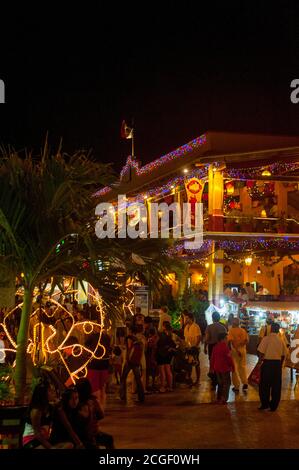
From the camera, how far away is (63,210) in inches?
307

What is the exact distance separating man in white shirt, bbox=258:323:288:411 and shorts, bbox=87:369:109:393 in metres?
2.85

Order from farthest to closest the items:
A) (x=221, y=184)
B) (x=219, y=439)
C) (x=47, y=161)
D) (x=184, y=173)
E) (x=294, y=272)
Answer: (x=294, y=272)
(x=184, y=173)
(x=221, y=184)
(x=219, y=439)
(x=47, y=161)

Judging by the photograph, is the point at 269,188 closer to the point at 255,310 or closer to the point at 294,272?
the point at 294,272

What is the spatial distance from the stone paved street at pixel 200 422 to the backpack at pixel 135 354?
0.78 meters

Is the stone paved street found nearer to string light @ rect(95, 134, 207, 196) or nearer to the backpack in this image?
the backpack

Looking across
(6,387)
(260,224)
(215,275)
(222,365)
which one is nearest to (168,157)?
(260,224)

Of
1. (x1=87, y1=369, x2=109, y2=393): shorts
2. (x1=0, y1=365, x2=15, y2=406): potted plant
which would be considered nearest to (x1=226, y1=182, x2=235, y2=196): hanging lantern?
(x1=87, y1=369, x2=109, y2=393): shorts

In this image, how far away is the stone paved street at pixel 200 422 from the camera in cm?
920

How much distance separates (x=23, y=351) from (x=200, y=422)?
3951 millimetres

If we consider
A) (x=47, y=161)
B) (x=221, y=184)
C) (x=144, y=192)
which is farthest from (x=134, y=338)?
(x=144, y=192)

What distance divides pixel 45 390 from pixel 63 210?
2.11m

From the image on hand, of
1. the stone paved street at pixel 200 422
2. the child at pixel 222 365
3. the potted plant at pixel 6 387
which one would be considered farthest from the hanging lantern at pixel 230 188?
the potted plant at pixel 6 387

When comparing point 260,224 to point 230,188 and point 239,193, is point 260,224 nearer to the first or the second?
point 230,188

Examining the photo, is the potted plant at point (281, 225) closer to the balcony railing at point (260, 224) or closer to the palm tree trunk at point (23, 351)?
the balcony railing at point (260, 224)
